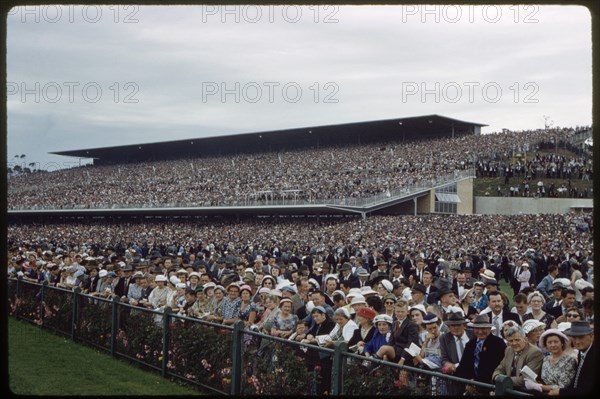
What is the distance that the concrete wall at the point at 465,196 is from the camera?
45.6 metres

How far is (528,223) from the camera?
30.9 meters

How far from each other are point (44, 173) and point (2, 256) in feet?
253

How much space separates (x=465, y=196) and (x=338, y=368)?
41071 mm

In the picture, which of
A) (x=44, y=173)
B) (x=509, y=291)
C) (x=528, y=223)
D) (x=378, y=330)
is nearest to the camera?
(x=378, y=330)

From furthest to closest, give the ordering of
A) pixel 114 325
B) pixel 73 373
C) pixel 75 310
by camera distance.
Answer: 1. pixel 75 310
2. pixel 114 325
3. pixel 73 373

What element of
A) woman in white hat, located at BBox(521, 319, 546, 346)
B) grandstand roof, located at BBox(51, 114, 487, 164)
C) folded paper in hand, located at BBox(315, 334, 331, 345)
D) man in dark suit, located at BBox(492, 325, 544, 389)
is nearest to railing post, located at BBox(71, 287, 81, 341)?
folded paper in hand, located at BBox(315, 334, 331, 345)

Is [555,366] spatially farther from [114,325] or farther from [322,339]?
[114,325]

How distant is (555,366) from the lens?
541cm

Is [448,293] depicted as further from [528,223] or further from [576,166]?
[576,166]

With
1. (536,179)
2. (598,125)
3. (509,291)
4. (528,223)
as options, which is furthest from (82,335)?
(536,179)

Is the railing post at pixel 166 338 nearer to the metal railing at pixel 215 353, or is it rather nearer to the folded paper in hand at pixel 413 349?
the metal railing at pixel 215 353

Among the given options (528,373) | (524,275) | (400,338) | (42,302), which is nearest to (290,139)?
(524,275)

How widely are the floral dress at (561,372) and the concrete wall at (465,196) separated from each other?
1614 inches

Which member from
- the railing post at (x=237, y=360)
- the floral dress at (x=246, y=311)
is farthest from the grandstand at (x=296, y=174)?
the railing post at (x=237, y=360)
